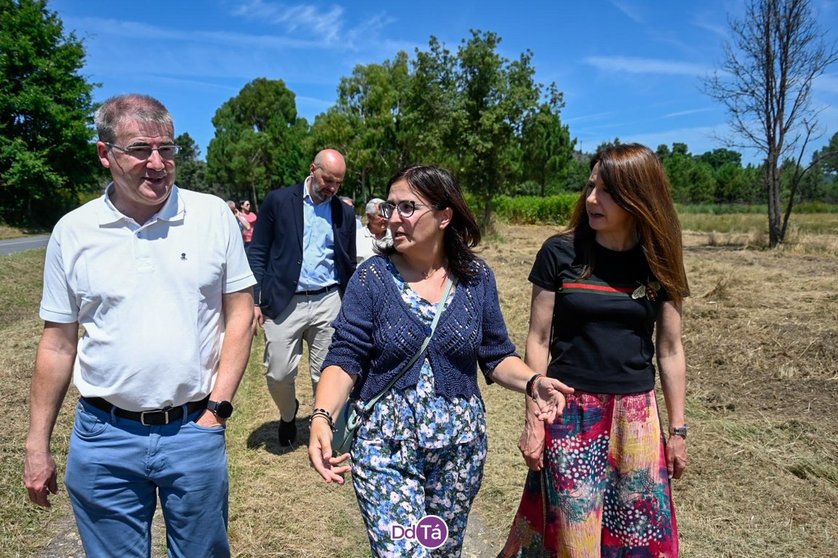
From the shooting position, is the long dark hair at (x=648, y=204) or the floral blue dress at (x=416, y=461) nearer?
the floral blue dress at (x=416, y=461)

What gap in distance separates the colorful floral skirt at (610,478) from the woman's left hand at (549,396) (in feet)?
0.88

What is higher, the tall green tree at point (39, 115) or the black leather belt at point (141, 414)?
the tall green tree at point (39, 115)

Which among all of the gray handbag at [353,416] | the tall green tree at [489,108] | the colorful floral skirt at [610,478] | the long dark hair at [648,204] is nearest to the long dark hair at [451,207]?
the gray handbag at [353,416]

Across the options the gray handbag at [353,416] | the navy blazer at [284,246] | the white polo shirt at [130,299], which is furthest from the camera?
the navy blazer at [284,246]

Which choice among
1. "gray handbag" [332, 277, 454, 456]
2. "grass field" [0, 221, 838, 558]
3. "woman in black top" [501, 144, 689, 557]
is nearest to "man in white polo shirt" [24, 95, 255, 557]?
"gray handbag" [332, 277, 454, 456]

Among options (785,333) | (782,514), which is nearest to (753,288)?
(785,333)

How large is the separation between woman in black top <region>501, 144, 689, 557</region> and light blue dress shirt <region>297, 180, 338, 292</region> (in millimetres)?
2258

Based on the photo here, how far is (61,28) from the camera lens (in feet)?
109

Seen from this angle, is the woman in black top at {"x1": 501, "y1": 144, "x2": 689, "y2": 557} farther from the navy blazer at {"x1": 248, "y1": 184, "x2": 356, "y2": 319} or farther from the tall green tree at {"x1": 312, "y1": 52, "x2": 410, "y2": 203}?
the tall green tree at {"x1": 312, "y1": 52, "x2": 410, "y2": 203}

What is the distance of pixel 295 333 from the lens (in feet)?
14.4

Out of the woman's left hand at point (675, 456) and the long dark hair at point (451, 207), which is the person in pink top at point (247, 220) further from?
the woman's left hand at point (675, 456)

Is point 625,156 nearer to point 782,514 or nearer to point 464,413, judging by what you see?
point 464,413

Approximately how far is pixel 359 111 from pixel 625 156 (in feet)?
123

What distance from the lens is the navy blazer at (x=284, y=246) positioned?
4.27 meters
